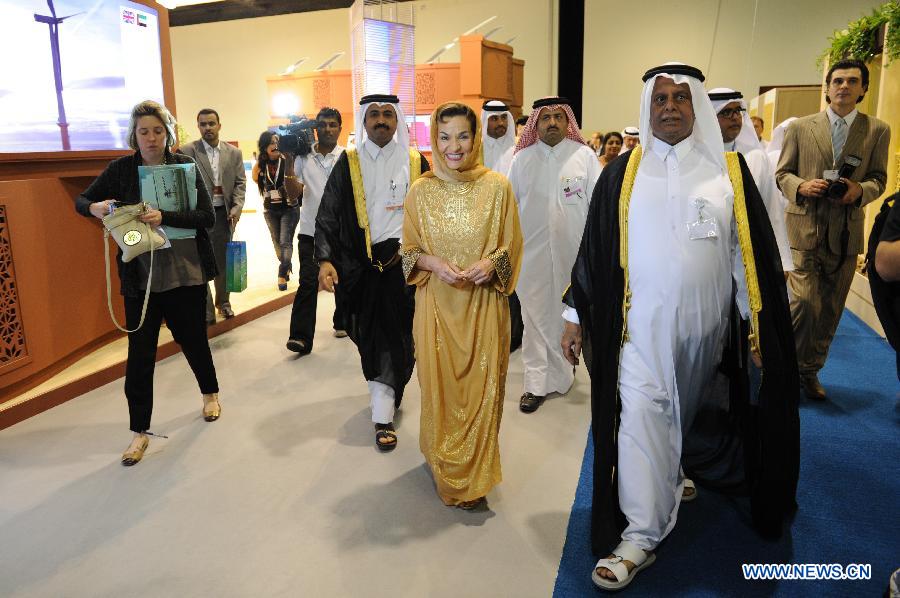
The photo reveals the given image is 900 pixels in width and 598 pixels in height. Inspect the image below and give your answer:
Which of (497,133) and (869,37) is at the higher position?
(869,37)

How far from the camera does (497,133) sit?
495cm

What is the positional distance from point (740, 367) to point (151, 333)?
247cm

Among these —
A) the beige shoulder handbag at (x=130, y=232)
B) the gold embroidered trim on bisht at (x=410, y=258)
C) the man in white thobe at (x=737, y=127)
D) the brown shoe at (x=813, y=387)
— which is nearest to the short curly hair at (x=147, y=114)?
the beige shoulder handbag at (x=130, y=232)

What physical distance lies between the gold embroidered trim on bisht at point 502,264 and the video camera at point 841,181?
199 cm

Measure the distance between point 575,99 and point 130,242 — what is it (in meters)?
5.99

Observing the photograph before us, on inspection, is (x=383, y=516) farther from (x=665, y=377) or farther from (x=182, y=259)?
(x=182, y=259)

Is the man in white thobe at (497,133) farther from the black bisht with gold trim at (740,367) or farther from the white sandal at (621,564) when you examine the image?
the white sandal at (621,564)


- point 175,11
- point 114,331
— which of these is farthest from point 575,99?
point 175,11

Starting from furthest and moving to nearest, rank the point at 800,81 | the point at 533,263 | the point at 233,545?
1. the point at 800,81
2. the point at 533,263
3. the point at 233,545

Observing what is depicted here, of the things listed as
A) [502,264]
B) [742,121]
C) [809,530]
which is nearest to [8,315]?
[502,264]

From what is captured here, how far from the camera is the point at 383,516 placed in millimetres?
2521

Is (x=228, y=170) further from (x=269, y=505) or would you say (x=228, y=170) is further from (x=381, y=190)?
(x=269, y=505)

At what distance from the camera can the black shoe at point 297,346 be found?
182 inches

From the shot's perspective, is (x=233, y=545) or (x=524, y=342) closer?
(x=233, y=545)
